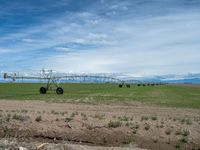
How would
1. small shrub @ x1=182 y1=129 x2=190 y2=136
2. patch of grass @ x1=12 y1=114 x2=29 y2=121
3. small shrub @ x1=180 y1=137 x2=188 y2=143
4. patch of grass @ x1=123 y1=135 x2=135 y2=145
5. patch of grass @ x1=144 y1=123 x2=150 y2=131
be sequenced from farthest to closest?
patch of grass @ x1=12 y1=114 x2=29 y2=121 < patch of grass @ x1=144 y1=123 x2=150 y2=131 < small shrub @ x1=182 y1=129 x2=190 y2=136 < small shrub @ x1=180 y1=137 x2=188 y2=143 < patch of grass @ x1=123 y1=135 x2=135 y2=145

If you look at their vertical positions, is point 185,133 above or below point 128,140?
above

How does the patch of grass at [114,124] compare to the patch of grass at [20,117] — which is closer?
the patch of grass at [114,124]

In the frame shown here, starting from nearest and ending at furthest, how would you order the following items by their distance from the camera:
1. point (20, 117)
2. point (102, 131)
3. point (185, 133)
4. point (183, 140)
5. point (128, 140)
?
point (128, 140) → point (183, 140) → point (102, 131) → point (185, 133) → point (20, 117)

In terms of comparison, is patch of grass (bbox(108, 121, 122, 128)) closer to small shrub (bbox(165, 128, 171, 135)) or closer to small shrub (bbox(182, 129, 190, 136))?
small shrub (bbox(165, 128, 171, 135))

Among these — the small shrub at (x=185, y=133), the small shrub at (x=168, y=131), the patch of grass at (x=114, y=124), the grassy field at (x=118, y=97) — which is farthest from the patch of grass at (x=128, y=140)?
the grassy field at (x=118, y=97)

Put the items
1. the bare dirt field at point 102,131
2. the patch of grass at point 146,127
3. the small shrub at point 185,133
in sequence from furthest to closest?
the patch of grass at point 146,127 → the small shrub at point 185,133 → the bare dirt field at point 102,131

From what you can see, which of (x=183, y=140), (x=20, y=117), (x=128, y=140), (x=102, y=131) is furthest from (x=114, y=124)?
(x=20, y=117)

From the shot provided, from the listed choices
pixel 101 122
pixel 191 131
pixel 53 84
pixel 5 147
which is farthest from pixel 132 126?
pixel 53 84

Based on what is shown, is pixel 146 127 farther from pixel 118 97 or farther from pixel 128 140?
pixel 118 97

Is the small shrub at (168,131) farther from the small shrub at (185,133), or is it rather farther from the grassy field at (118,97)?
the grassy field at (118,97)

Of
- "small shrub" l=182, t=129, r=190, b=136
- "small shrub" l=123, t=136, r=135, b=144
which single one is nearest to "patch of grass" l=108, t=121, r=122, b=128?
"small shrub" l=123, t=136, r=135, b=144

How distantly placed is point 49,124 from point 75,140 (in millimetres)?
2378

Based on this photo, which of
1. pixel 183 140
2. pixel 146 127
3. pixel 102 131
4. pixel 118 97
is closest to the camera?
pixel 183 140

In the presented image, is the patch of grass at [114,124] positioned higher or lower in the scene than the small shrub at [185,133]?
higher
